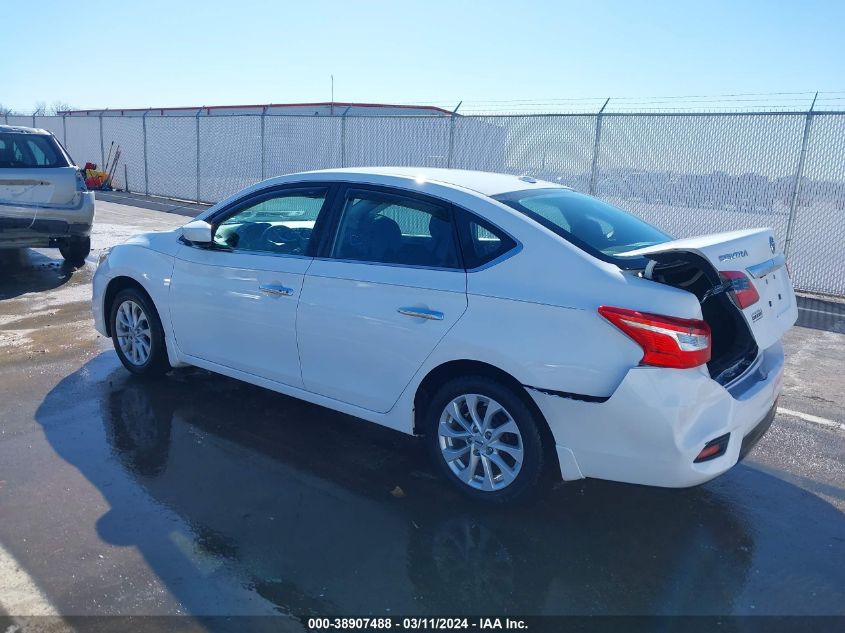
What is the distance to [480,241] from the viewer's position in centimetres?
367

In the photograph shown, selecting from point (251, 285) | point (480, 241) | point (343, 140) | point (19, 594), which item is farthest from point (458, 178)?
point (343, 140)

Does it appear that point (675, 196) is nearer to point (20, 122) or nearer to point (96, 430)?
point (96, 430)

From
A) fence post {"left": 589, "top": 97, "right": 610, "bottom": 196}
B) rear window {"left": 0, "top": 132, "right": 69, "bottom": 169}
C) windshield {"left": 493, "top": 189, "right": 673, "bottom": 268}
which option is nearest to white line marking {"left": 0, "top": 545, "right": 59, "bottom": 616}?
windshield {"left": 493, "top": 189, "right": 673, "bottom": 268}

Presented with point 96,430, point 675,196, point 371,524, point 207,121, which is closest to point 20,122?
point 207,121

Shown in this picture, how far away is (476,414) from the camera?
12.0 feet

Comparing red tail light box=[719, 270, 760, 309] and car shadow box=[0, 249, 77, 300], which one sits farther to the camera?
car shadow box=[0, 249, 77, 300]

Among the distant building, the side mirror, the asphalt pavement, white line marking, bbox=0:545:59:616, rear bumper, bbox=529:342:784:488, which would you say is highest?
the distant building

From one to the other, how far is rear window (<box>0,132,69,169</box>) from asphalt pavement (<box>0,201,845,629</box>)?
4991 mm

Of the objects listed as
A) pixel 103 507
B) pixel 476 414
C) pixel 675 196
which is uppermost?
pixel 675 196

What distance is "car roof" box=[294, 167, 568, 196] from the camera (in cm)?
397

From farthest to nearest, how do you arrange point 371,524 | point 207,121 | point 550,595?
1. point 207,121
2. point 371,524
3. point 550,595

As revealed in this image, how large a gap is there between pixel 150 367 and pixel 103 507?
6.17 feet

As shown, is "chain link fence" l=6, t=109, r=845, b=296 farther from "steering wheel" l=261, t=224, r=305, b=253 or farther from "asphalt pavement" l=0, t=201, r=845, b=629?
"steering wheel" l=261, t=224, r=305, b=253

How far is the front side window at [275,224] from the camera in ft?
14.4
